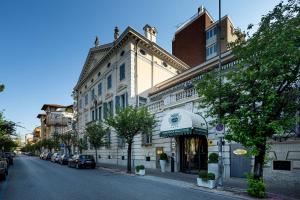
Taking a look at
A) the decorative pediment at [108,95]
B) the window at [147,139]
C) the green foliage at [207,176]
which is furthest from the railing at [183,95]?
the decorative pediment at [108,95]

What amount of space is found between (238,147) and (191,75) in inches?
369

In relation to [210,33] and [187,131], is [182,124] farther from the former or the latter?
[210,33]

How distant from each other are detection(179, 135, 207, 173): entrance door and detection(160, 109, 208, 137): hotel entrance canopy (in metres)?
1.72

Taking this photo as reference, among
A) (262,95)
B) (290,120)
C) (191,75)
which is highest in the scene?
(191,75)

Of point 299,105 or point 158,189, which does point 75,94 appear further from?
point 299,105

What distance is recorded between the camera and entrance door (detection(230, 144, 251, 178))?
15125 mm

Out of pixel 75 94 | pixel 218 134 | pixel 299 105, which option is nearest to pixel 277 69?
pixel 299 105

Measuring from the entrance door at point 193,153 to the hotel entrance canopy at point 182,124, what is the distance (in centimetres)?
172

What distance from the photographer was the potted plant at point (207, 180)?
41.6ft

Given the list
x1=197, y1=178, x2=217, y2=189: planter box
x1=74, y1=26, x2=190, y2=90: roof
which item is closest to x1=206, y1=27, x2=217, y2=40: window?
x1=74, y1=26, x2=190, y2=90: roof

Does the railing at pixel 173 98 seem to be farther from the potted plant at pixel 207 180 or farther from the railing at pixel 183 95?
the potted plant at pixel 207 180

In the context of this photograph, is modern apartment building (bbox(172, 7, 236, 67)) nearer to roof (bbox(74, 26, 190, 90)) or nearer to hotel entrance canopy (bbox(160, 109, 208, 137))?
roof (bbox(74, 26, 190, 90))

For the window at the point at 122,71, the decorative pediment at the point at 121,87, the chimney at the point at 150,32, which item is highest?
the chimney at the point at 150,32

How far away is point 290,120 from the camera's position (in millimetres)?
9797
